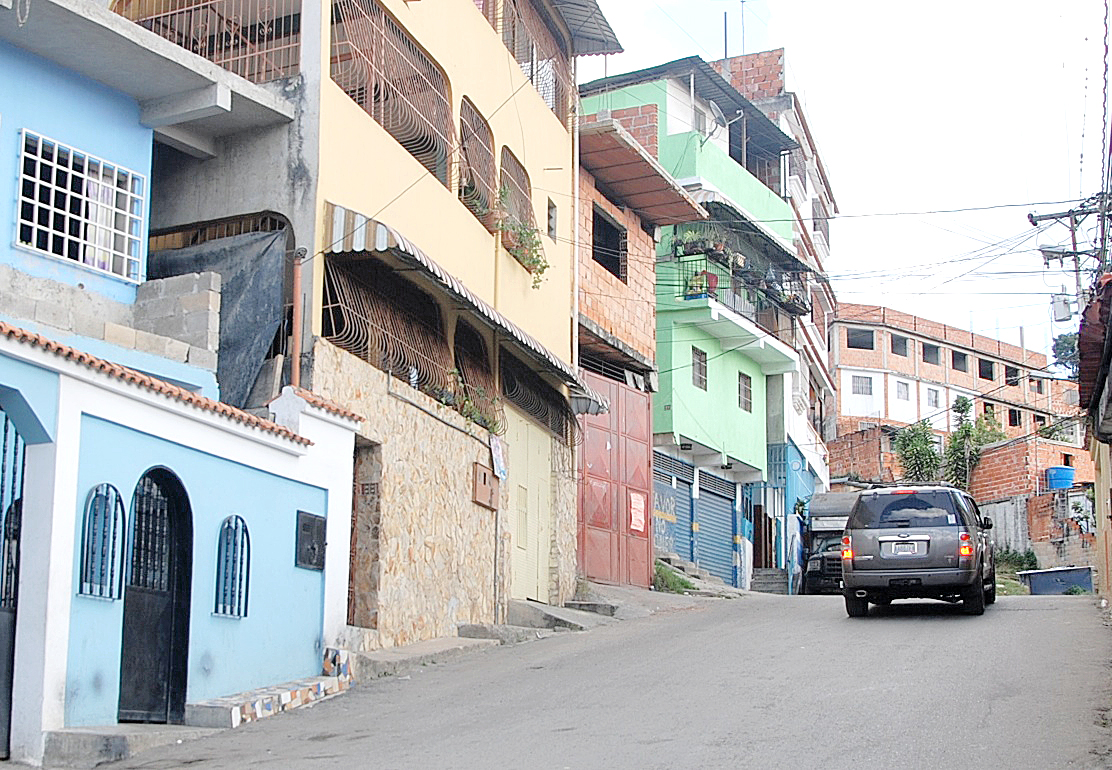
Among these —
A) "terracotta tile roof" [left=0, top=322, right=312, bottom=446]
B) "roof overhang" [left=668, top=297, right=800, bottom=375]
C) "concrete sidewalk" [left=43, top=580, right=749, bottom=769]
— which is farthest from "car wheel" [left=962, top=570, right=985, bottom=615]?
"roof overhang" [left=668, top=297, right=800, bottom=375]

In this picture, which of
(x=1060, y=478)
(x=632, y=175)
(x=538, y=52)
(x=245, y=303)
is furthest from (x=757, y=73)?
(x=245, y=303)

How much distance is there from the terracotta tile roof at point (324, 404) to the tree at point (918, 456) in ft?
133

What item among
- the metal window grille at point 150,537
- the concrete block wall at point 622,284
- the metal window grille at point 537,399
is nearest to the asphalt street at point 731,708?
the metal window grille at point 150,537

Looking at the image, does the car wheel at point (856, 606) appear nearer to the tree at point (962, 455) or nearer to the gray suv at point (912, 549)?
the gray suv at point (912, 549)

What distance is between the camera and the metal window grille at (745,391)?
35.8 meters

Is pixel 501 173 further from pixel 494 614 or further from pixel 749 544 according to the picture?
pixel 749 544

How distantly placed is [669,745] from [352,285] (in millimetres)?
8063

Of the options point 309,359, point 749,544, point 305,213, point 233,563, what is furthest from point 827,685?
point 749,544

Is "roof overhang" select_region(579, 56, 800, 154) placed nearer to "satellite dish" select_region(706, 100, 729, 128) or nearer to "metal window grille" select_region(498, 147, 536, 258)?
"satellite dish" select_region(706, 100, 729, 128)

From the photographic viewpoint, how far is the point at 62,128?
13.8 m

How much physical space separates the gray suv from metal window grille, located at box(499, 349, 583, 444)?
5.73 m

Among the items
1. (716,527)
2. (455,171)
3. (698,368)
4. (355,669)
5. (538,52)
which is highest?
(538,52)

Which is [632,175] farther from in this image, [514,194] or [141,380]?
→ [141,380]

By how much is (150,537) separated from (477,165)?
10300 millimetres
